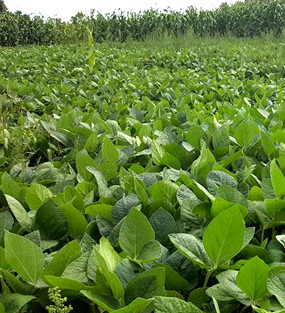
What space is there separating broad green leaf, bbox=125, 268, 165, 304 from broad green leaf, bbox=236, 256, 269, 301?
15cm

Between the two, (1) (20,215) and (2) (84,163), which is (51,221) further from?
(2) (84,163)

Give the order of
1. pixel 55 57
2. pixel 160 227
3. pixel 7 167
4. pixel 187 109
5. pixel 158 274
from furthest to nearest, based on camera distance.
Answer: pixel 55 57 < pixel 187 109 < pixel 7 167 < pixel 160 227 < pixel 158 274

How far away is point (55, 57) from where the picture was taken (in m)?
7.30

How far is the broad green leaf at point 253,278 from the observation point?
857mm

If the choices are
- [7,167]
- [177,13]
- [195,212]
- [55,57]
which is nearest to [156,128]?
[7,167]

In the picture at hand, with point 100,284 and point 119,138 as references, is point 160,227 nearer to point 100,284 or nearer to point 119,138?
point 100,284

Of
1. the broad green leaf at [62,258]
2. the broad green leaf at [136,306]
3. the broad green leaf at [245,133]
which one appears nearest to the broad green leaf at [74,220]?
the broad green leaf at [62,258]

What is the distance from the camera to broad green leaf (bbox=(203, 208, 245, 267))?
2.99ft

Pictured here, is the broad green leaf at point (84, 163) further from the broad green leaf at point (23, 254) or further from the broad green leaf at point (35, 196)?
the broad green leaf at point (23, 254)

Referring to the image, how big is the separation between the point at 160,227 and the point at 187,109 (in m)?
1.49

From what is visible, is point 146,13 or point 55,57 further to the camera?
point 146,13

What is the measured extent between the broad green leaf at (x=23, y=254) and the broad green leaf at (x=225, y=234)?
0.33 m

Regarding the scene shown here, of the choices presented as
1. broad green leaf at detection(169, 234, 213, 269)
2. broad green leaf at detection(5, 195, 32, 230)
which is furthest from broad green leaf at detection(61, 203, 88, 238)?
broad green leaf at detection(169, 234, 213, 269)

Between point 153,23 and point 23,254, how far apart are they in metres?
21.0
